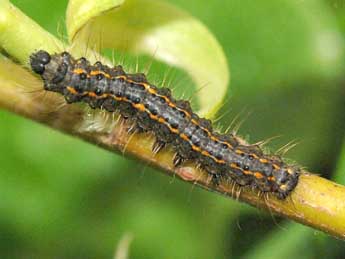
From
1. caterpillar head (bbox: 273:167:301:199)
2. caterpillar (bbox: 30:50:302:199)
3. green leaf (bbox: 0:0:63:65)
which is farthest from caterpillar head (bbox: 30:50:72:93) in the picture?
caterpillar head (bbox: 273:167:301:199)

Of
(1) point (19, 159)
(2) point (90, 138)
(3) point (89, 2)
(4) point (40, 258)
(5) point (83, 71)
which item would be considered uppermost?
(3) point (89, 2)

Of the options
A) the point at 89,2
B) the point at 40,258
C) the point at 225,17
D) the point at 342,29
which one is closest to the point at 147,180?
the point at 40,258

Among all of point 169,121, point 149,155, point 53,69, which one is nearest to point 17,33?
point 53,69

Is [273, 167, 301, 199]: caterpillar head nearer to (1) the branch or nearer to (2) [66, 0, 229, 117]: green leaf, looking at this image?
(1) the branch

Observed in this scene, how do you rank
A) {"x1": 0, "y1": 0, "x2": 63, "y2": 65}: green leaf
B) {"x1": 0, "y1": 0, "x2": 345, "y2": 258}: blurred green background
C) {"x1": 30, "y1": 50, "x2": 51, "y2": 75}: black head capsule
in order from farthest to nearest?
{"x1": 0, "y1": 0, "x2": 345, "y2": 258}: blurred green background → {"x1": 30, "y1": 50, "x2": 51, "y2": 75}: black head capsule → {"x1": 0, "y1": 0, "x2": 63, "y2": 65}: green leaf

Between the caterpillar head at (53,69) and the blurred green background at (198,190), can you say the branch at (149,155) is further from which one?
the blurred green background at (198,190)

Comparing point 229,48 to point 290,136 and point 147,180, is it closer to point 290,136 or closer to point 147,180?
point 290,136
